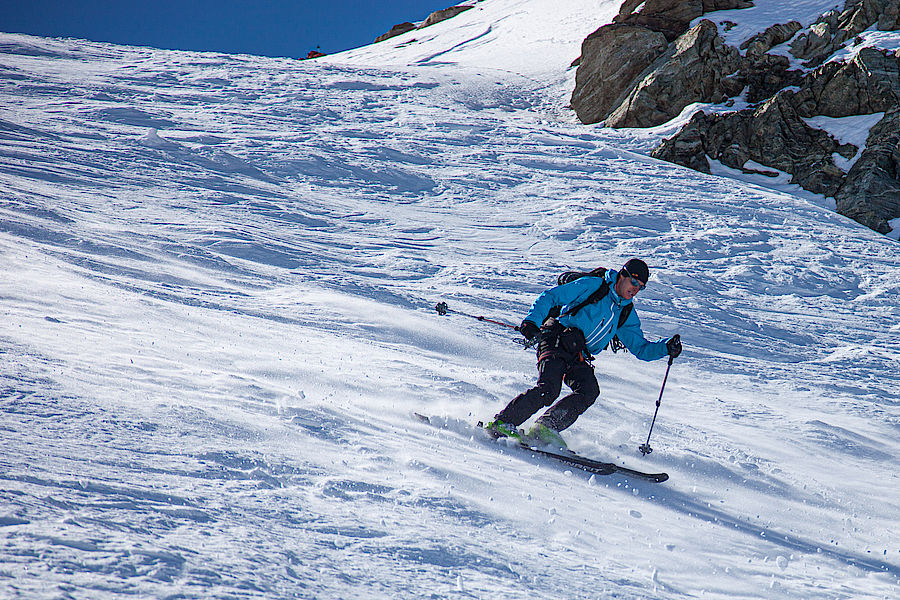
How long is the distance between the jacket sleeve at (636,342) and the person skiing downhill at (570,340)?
0.07 metres

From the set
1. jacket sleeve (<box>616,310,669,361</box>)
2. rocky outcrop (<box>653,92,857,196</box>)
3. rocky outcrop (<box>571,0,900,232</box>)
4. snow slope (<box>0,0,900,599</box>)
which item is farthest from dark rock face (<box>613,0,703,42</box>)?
jacket sleeve (<box>616,310,669,361</box>)

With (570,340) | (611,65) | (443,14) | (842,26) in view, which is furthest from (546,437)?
(443,14)

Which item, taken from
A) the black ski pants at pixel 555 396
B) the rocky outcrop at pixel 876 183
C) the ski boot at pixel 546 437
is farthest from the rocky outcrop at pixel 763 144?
the ski boot at pixel 546 437

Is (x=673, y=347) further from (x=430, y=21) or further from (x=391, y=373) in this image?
(x=430, y=21)

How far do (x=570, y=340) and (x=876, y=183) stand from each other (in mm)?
15376

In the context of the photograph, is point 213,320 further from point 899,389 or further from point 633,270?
point 899,389

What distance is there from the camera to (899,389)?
7895 mm

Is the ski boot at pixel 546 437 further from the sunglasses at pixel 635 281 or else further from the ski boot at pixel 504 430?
the sunglasses at pixel 635 281

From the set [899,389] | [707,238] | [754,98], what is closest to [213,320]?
[899,389]

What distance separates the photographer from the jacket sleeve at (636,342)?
5277 millimetres

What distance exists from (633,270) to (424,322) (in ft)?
11.1

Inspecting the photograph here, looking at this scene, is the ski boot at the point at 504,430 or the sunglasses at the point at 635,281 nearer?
the ski boot at the point at 504,430

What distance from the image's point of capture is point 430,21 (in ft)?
160

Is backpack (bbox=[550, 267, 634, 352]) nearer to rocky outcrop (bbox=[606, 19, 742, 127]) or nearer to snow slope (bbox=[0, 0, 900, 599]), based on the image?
snow slope (bbox=[0, 0, 900, 599])
